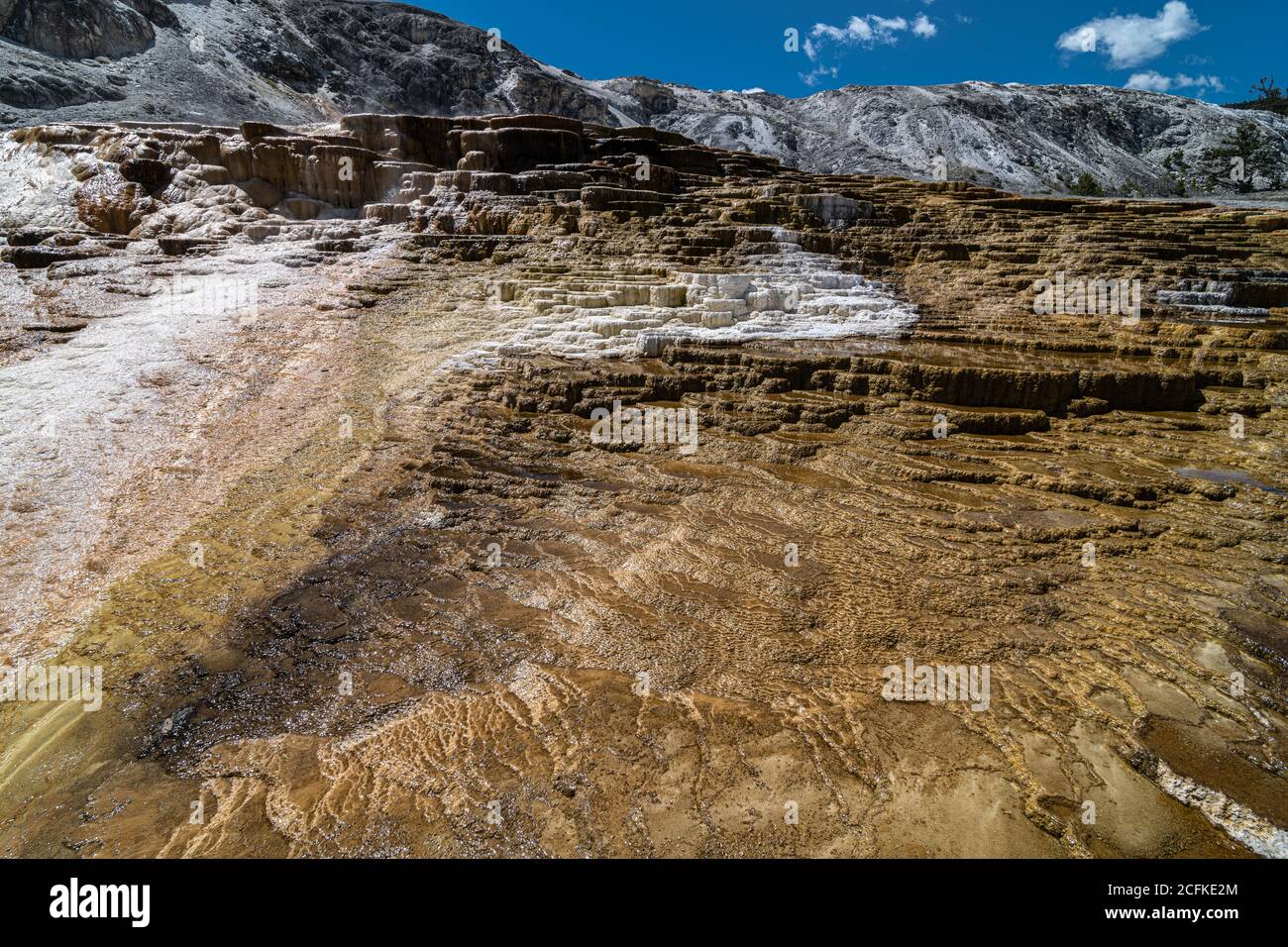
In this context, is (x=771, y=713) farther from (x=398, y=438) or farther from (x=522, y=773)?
(x=398, y=438)

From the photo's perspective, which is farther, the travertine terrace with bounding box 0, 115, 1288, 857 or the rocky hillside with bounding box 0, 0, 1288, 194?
the rocky hillside with bounding box 0, 0, 1288, 194

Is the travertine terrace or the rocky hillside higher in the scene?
the rocky hillside

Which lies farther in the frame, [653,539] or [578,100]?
[578,100]

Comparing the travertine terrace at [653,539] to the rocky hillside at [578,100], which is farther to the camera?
the rocky hillside at [578,100]
